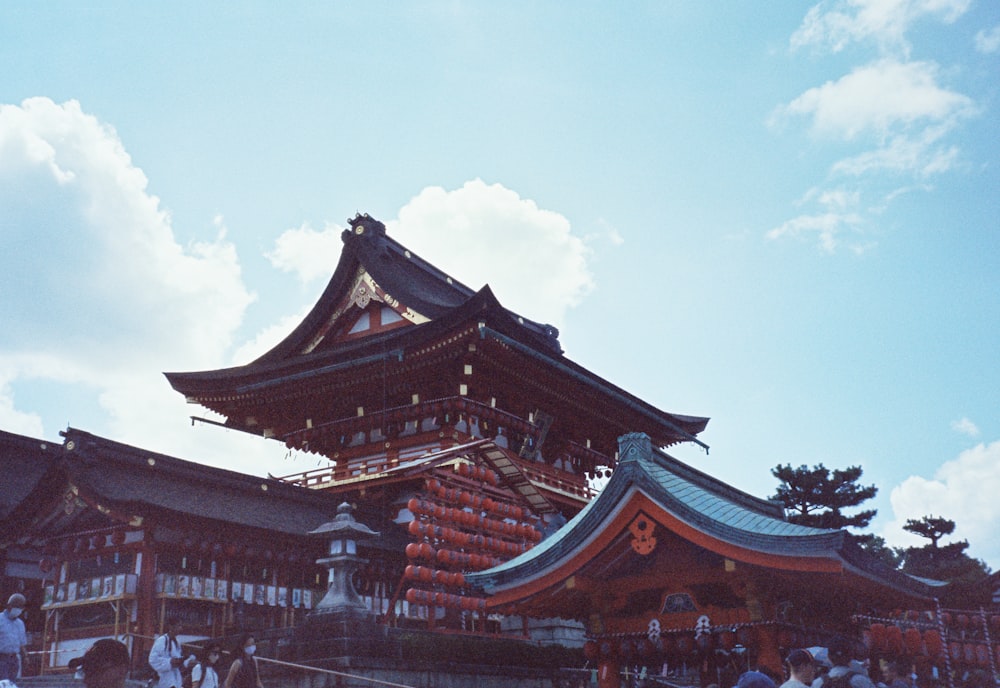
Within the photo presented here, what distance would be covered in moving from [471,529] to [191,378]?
1219 centimetres

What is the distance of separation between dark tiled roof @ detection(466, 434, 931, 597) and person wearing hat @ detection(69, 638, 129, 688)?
23.1 ft

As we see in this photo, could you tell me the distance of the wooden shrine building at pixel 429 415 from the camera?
2406 centimetres

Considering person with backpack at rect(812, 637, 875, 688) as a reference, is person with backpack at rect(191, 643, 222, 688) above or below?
below

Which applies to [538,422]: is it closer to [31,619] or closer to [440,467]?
[440,467]

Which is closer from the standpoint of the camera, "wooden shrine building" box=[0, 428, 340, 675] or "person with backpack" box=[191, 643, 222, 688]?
"person with backpack" box=[191, 643, 222, 688]

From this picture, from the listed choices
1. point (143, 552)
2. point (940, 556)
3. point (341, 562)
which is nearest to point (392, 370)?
point (143, 552)

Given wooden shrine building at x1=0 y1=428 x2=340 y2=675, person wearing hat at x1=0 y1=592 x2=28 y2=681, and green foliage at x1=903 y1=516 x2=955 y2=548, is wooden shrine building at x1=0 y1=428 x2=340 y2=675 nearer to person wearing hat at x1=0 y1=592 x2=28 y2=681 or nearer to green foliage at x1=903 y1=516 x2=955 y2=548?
person wearing hat at x1=0 y1=592 x2=28 y2=681

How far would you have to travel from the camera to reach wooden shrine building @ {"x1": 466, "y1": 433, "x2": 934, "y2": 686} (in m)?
10.8

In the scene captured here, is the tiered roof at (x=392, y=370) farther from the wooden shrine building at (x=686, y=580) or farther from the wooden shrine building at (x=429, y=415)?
the wooden shrine building at (x=686, y=580)

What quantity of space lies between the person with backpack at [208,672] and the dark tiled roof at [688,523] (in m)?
3.83

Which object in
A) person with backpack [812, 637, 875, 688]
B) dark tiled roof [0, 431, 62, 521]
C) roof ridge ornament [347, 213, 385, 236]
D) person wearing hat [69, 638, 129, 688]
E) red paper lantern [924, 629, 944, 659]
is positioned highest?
roof ridge ornament [347, 213, 385, 236]

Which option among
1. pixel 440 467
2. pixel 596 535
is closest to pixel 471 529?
pixel 440 467

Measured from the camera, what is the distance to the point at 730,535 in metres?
10.8

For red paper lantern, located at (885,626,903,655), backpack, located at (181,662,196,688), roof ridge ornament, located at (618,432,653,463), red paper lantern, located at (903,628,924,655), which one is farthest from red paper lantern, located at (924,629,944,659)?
backpack, located at (181,662,196,688)
